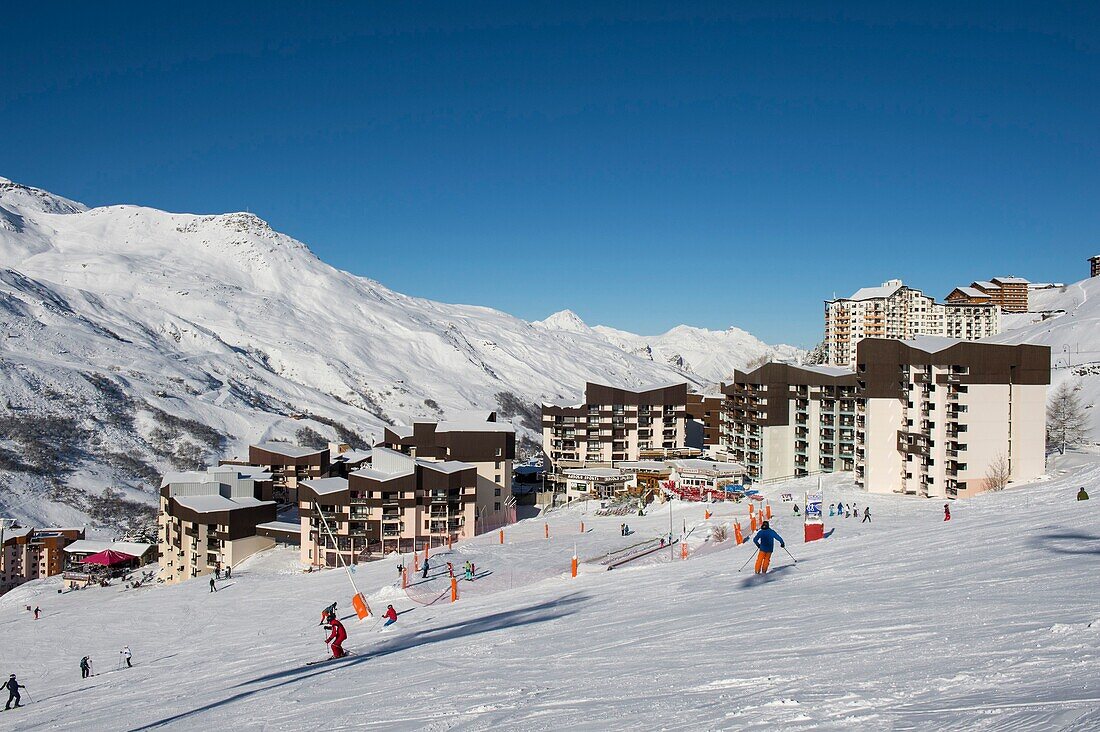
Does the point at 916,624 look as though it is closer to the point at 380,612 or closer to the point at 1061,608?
the point at 1061,608

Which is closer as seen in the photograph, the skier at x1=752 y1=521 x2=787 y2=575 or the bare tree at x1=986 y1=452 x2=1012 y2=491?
the skier at x1=752 y1=521 x2=787 y2=575

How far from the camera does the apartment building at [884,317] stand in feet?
425

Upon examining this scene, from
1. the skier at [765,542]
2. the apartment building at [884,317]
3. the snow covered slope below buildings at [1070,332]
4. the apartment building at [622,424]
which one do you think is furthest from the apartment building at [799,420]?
the apartment building at [884,317]

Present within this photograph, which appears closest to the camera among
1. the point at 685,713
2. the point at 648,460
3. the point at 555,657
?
the point at 685,713

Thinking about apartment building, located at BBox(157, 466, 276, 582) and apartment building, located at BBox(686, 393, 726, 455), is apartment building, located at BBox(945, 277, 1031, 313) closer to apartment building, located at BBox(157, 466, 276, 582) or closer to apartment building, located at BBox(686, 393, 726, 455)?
apartment building, located at BBox(686, 393, 726, 455)

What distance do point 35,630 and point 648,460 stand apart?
160 feet

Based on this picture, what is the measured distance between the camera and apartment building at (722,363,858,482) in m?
61.0

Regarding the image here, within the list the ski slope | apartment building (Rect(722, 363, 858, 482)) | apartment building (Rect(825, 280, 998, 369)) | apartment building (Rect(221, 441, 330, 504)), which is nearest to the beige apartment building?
apartment building (Rect(221, 441, 330, 504))

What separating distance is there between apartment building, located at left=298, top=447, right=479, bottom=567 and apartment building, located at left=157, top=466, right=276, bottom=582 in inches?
160

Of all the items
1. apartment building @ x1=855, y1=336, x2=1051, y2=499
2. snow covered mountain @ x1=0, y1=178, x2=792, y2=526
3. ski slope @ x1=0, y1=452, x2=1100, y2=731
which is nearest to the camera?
ski slope @ x1=0, y1=452, x2=1100, y2=731

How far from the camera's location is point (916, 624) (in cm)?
1030

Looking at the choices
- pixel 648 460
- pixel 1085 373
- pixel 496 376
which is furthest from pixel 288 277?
pixel 1085 373

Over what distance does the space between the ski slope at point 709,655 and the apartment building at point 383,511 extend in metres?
20.9

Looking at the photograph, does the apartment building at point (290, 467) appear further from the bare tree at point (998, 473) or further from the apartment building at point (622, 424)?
the bare tree at point (998, 473)
